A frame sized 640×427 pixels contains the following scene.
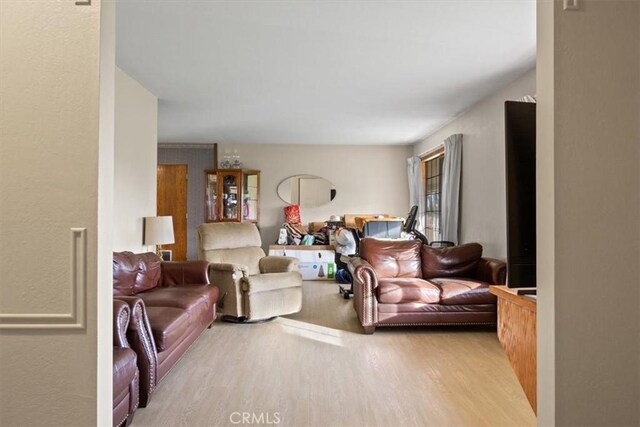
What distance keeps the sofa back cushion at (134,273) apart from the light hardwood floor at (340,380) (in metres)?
0.73

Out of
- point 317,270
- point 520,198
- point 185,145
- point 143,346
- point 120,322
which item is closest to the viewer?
point 520,198

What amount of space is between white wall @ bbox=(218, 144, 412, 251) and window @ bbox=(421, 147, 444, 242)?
2.39ft

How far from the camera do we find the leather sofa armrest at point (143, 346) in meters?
2.34

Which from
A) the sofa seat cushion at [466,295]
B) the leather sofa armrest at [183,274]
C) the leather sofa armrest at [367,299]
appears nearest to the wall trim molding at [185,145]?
the leather sofa armrest at [183,274]

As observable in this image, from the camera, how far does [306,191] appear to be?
7906 mm

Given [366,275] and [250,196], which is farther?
[250,196]

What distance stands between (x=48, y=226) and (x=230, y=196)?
6.36 m

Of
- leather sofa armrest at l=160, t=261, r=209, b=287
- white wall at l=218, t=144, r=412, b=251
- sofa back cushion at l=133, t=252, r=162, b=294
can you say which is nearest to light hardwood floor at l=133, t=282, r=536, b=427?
leather sofa armrest at l=160, t=261, r=209, b=287

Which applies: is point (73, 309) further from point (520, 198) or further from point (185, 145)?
point (185, 145)

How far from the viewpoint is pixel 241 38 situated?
319cm

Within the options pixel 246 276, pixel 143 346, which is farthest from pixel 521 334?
pixel 246 276
